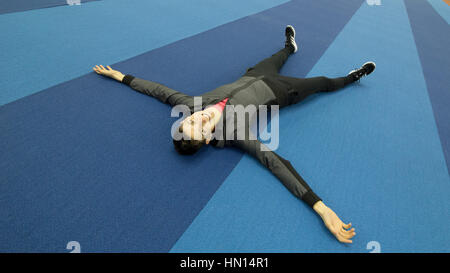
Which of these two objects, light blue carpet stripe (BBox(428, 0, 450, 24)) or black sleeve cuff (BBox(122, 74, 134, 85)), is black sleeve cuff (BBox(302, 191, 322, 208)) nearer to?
black sleeve cuff (BBox(122, 74, 134, 85))

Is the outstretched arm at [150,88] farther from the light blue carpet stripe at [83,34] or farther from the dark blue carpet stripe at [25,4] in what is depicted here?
the dark blue carpet stripe at [25,4]

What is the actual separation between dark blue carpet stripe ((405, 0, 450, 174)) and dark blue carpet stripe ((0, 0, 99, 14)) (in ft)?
23.4

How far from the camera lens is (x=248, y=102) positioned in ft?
8.90

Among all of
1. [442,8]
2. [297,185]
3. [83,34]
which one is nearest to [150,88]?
[83,34]

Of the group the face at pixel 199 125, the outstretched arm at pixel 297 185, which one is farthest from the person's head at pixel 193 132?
the outstretched arm at pixel 297 185

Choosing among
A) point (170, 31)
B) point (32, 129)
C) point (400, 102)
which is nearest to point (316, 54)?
point (400, 102)

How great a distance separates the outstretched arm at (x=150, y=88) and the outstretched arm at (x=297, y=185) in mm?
925

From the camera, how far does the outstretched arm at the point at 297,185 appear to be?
188 centimetres

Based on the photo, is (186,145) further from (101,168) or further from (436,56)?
(436,56)

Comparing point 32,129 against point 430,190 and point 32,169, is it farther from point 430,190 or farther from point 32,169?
point 430,190

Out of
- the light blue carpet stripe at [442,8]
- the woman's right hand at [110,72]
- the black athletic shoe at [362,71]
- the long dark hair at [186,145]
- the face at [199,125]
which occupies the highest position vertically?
the light blue carpet stripe at [442,8]

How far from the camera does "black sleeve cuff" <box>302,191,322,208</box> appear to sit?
2009 mm

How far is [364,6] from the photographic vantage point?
7.46m
